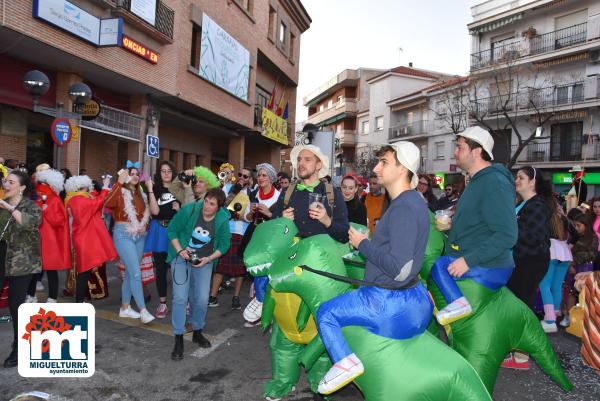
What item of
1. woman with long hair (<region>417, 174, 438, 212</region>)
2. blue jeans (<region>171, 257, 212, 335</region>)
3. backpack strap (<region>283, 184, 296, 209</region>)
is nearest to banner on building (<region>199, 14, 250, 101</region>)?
woman with long hair (<region>417, 174, 438, 212</region>)

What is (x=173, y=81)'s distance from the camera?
14.8 m

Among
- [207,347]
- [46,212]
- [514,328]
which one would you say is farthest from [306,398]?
[46,212]

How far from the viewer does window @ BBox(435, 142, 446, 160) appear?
3341 cm

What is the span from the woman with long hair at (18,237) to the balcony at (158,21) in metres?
10.0

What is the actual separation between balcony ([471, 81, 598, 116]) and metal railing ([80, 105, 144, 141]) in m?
19.1

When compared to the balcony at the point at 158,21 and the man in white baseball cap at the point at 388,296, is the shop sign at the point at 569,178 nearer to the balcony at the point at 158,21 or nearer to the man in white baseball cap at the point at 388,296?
the balcony at the point at 158,21

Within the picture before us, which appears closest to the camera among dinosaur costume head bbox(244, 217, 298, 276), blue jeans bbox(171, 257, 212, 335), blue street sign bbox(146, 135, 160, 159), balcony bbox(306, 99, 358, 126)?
dinosaur costume head bbox(244, 217, 298, 276)

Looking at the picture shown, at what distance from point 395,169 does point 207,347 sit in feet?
10.0

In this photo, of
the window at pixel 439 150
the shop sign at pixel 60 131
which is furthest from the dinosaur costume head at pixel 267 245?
the window at pixel 439 150

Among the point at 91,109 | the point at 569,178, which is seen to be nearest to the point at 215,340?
the point at 91,109

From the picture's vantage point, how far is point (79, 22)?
1095 centimetres

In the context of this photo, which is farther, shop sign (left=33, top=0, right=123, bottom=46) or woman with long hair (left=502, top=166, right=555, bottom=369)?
shop sign (left=33, top=0, right=123, bottom=46)

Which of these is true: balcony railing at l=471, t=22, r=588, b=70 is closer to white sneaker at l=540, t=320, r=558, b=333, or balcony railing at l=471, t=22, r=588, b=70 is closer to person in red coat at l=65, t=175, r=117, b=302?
white sneaker at l=540, t=320, r=558, b=333

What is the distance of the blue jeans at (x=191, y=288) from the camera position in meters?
4.37
